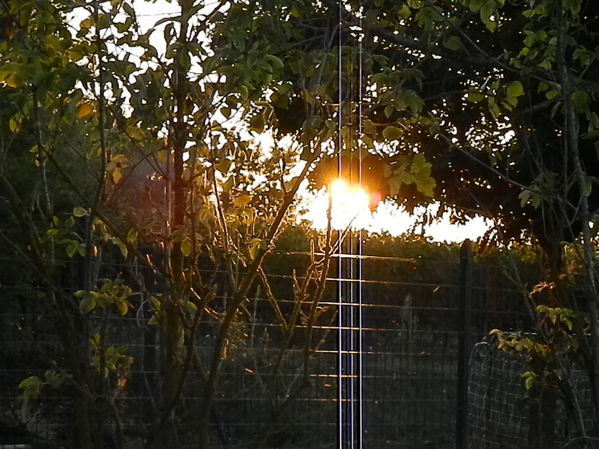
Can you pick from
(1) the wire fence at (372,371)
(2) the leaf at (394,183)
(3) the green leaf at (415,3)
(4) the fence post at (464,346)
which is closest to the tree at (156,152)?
(2) the leaf at (394,183)

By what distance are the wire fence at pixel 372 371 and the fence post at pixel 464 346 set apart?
1 cm

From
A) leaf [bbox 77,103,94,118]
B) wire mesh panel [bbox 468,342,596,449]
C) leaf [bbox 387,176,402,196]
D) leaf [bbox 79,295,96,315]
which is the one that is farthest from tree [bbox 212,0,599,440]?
leaf [bbox 79,295,96,315]

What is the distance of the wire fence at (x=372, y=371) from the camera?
500 centimetres

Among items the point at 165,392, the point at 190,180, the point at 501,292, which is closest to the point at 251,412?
the point at 501,292

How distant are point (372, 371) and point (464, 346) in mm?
579

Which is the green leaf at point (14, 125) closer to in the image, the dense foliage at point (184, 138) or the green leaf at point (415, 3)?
the dense foliage at point (184, 138)

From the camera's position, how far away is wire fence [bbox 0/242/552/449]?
197 inches

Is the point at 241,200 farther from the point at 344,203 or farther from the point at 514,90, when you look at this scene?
the point at 514,90

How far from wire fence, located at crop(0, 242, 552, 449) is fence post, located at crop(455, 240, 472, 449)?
13 millimetres

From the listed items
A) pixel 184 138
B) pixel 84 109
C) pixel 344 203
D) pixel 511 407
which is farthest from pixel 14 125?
pixel 511 407

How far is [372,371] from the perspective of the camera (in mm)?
5805

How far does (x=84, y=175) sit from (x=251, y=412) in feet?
6.17

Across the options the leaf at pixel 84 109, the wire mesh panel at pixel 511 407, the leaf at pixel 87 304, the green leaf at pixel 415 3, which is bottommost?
the wire mesh panel at pixel 511 407

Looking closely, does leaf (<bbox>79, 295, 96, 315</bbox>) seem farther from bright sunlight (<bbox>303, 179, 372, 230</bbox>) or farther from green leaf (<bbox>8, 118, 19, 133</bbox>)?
bright sunlight (<bbox>303, 179, 372, 230</bbox>)
